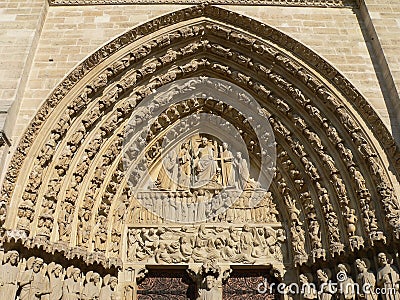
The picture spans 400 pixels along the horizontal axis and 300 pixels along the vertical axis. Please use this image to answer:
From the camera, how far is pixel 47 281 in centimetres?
563

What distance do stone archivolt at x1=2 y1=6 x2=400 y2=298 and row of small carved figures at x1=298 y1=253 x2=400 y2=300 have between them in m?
0.22

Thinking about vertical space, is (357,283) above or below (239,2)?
below

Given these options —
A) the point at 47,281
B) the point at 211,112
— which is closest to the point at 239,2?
the point at 211,112

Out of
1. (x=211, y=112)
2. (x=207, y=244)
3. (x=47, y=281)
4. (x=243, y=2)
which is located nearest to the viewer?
(x=47, y=281)

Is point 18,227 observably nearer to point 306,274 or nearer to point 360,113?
point 306,274

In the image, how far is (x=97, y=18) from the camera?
7.46m

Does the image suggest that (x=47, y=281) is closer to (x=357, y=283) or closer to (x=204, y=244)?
(x=204, y=244)

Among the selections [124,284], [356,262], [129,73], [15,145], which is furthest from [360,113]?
[15,145]

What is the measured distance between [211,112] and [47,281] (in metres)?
3.96

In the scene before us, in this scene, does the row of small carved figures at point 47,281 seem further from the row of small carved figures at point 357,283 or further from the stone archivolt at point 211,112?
the row of small carved figures at point 357,283

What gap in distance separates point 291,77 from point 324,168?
1.55 meters

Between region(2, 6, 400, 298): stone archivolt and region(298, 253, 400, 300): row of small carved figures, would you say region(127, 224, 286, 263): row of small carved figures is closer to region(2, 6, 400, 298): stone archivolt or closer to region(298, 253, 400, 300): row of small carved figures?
region(2, 6, 400, 298): stone archivolt

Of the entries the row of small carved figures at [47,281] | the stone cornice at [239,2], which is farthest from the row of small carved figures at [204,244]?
the stone cornice at [239,2]

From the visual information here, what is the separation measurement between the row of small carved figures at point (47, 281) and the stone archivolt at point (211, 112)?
22 cm
